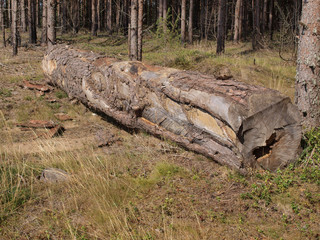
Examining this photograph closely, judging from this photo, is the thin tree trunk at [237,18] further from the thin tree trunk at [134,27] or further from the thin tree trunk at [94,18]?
the thin tree trunk at [134,27]

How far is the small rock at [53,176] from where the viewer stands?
12.4 ft

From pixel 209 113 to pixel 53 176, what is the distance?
2283 millimetres

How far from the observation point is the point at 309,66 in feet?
15.5

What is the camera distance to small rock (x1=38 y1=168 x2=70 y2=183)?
377 centimetres

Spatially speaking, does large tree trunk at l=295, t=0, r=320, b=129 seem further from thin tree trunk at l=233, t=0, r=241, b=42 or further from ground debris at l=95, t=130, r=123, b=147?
thin tree trunk at l=233, t=0, r=241, b=42

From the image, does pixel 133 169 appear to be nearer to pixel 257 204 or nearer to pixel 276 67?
pixel 257 204

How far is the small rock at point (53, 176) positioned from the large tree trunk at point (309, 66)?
3888 millimetres

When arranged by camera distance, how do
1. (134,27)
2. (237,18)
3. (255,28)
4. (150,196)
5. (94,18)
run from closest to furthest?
(150,196)
(134,27)
(255,28)
(237,18)
(94,18)

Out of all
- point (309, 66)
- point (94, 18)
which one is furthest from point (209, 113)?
point (94, 18)

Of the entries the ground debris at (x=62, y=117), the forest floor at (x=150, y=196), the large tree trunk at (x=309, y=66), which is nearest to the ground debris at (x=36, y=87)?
the ground debris at (x=62, y=117)

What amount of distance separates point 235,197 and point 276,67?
25.2 feet

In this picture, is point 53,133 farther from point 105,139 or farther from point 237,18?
point 237,18

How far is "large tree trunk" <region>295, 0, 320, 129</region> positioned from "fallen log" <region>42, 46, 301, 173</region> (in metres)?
0.92

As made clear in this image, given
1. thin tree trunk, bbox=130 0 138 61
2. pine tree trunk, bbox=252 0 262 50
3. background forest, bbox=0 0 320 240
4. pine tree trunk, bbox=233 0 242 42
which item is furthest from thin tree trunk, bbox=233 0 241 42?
background forest, bbox=0 0 320 240
